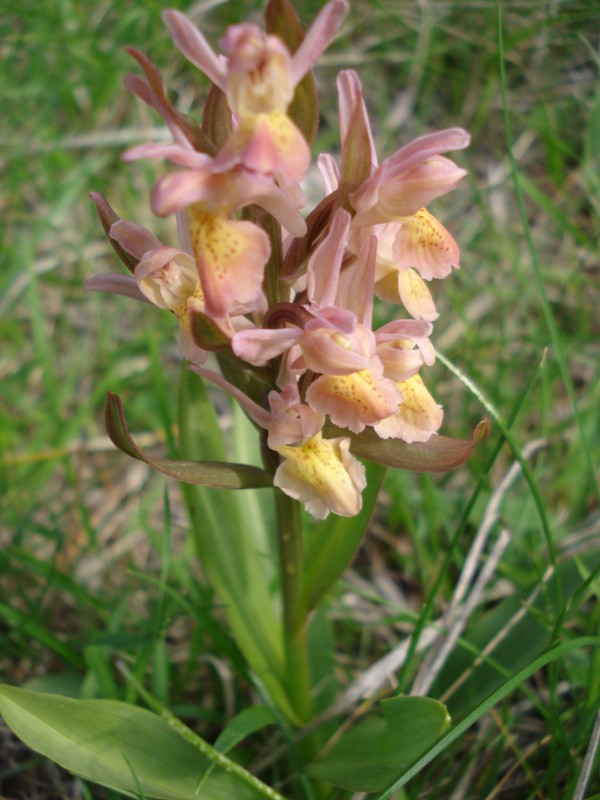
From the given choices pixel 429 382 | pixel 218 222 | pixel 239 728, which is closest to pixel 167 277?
pixel 218 222

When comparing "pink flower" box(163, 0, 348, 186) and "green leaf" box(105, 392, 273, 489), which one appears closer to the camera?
"pink flower" box(163, 0, 348, 186)

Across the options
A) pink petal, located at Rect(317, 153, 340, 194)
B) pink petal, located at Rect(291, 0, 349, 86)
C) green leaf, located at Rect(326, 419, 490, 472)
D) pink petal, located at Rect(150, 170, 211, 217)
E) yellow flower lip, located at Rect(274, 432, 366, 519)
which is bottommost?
green leaf, located at Rect(326, 419, 490, 472)

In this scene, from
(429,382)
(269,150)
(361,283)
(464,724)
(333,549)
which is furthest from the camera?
(429,382)

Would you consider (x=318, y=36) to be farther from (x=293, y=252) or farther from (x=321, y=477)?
(x=321, y=477)

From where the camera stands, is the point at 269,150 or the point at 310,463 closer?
the point at 269,150

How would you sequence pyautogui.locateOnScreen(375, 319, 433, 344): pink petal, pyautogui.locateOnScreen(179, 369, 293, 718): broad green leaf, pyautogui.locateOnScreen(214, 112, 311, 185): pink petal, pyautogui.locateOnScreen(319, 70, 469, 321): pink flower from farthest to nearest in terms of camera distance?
pyautogui.locateOnScreen(179, 369, 293, 718): broad green leaf
pyautogui.locateOnScreen(375, 319, 433, 344): pink petal
pyautogui.locateOnScreen(319, 70, 469, 321): pink flower
pyautogui.locateOnScreen(214, 112, 311, 185): pink petal

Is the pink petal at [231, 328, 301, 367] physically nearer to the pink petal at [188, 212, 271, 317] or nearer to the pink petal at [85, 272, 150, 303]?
the pink petal at [188, 212, 271, 317]

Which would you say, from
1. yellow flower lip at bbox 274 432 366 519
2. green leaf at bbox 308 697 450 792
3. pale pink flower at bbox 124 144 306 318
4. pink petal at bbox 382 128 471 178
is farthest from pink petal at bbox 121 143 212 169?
green leaf at bbox 308 697 450 792

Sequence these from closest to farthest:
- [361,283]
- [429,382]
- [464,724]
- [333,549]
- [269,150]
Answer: [269,150]
[464,724]
[361,283]
[333,549]
[429,382]
